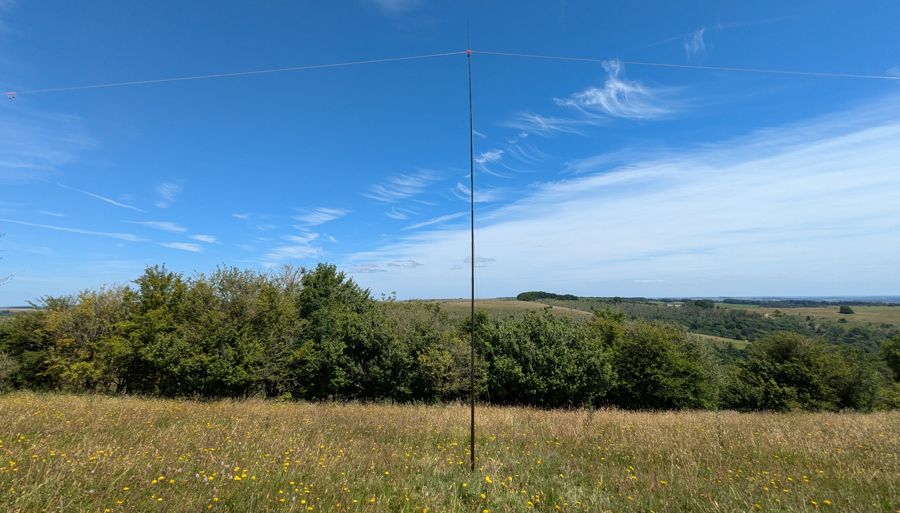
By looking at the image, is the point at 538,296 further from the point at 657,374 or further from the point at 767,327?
the point at 657,374

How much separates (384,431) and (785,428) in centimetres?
975

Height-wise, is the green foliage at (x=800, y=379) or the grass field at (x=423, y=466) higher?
the grass field at (x=423, y=466)

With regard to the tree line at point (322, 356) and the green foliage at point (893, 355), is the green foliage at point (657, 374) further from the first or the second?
the green foliage at point (893, 355)

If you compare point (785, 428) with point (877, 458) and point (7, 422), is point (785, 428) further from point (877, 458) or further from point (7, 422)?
point (7, 422)

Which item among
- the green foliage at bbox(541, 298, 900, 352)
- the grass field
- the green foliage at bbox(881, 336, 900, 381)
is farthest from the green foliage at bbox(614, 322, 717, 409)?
the green foliage at bbox(541, 298, 900, 352)

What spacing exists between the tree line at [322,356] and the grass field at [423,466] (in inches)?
426

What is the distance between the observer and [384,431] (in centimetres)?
830

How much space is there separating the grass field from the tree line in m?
10.8

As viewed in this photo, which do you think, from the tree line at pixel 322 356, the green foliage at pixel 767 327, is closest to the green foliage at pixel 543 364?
the tree line at pixel 322 356

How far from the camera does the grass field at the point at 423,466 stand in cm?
441

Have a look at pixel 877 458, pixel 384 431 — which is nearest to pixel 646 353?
pixel 877 458

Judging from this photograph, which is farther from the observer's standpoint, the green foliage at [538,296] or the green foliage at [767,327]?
the green foliage at [538,296]

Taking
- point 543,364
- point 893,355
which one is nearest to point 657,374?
point 543,364

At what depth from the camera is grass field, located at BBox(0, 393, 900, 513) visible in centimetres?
441
